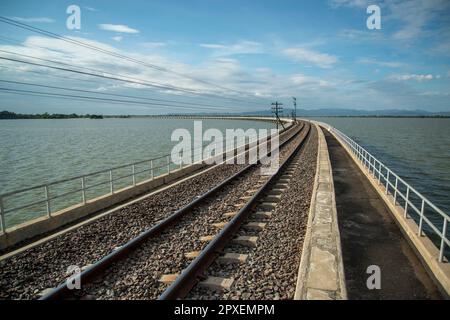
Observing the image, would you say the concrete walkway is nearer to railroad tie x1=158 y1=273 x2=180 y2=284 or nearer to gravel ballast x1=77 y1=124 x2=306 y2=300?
railroad tie x1=158 y1=273 x2=180 y2=284

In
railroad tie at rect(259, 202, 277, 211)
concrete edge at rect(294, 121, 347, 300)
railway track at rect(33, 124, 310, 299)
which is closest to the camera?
concrete edge at rect(294, 121, 347, 300)

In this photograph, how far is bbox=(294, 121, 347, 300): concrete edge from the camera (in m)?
5.17

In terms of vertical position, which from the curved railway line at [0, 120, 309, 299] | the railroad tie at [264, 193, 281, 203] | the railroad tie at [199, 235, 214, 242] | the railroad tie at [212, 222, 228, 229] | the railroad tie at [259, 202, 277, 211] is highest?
the railroad tie at [264, 193, 281, 203]

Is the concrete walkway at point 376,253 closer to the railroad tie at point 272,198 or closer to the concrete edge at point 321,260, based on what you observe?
the concrete edge at point 321,260

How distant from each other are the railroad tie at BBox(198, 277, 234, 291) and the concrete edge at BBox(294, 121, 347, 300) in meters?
1.33

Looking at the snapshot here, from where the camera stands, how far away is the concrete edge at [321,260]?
517 cm

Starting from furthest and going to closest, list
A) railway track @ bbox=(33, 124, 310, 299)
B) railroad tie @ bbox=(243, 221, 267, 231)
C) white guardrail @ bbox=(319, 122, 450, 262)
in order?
1. railroad tie @ bbox=(243, 221, 267, 231)
2. white guardrail @ bbox=(319, 122, 450, 262)
3. railway track @ bbox=(33, 124, 310, 299)

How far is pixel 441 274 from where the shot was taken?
546 centimetres

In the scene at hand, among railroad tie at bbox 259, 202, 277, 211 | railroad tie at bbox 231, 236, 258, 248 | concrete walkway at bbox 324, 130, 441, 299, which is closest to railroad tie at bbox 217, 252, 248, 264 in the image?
railroad tie at bbox 231, 236, 258, 248

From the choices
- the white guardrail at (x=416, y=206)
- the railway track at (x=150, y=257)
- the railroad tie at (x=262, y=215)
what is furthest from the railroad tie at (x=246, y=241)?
the white guardrail at (x=416, y=206)

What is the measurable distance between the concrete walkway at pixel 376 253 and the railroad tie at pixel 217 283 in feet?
7.43
